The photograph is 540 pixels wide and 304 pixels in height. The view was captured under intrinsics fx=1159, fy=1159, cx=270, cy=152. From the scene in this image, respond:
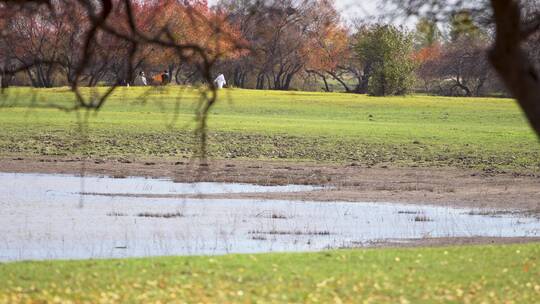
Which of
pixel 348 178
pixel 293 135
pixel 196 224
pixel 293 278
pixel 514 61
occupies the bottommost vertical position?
pixel 293 135

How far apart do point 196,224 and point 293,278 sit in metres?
6.07

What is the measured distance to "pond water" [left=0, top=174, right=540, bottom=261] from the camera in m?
14.9

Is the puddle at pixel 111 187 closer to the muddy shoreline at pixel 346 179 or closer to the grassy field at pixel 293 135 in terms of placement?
the muddy shoreline at pixel 346 179

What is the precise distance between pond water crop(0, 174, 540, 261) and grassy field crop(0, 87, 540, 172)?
8.16 feet

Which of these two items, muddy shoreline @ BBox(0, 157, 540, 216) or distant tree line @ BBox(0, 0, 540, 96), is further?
muddy shoreline @ BBox(0, 157, 540, 216)

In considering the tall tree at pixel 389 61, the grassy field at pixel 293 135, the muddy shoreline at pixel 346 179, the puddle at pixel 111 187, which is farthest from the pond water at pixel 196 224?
the tall tree at pixel 389 61

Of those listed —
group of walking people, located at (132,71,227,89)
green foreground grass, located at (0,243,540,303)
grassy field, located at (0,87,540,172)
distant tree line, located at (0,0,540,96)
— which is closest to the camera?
green foreground grass, located at (0,243,540,303)

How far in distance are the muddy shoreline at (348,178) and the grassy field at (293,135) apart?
1.13m

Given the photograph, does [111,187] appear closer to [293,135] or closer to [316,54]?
[293,135]

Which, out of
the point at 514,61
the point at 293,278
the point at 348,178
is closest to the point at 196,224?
the point at 293,278

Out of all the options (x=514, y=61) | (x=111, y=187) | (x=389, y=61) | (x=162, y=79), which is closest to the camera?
(x=514, y=61)

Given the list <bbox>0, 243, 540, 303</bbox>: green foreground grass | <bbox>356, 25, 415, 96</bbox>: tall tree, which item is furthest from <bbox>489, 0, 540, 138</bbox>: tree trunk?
<bbox>356, 25, 415, 96</bbox>: tall tree

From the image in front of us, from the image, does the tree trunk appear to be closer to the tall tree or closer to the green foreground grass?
the green foreground grass

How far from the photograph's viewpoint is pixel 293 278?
1122 cm
